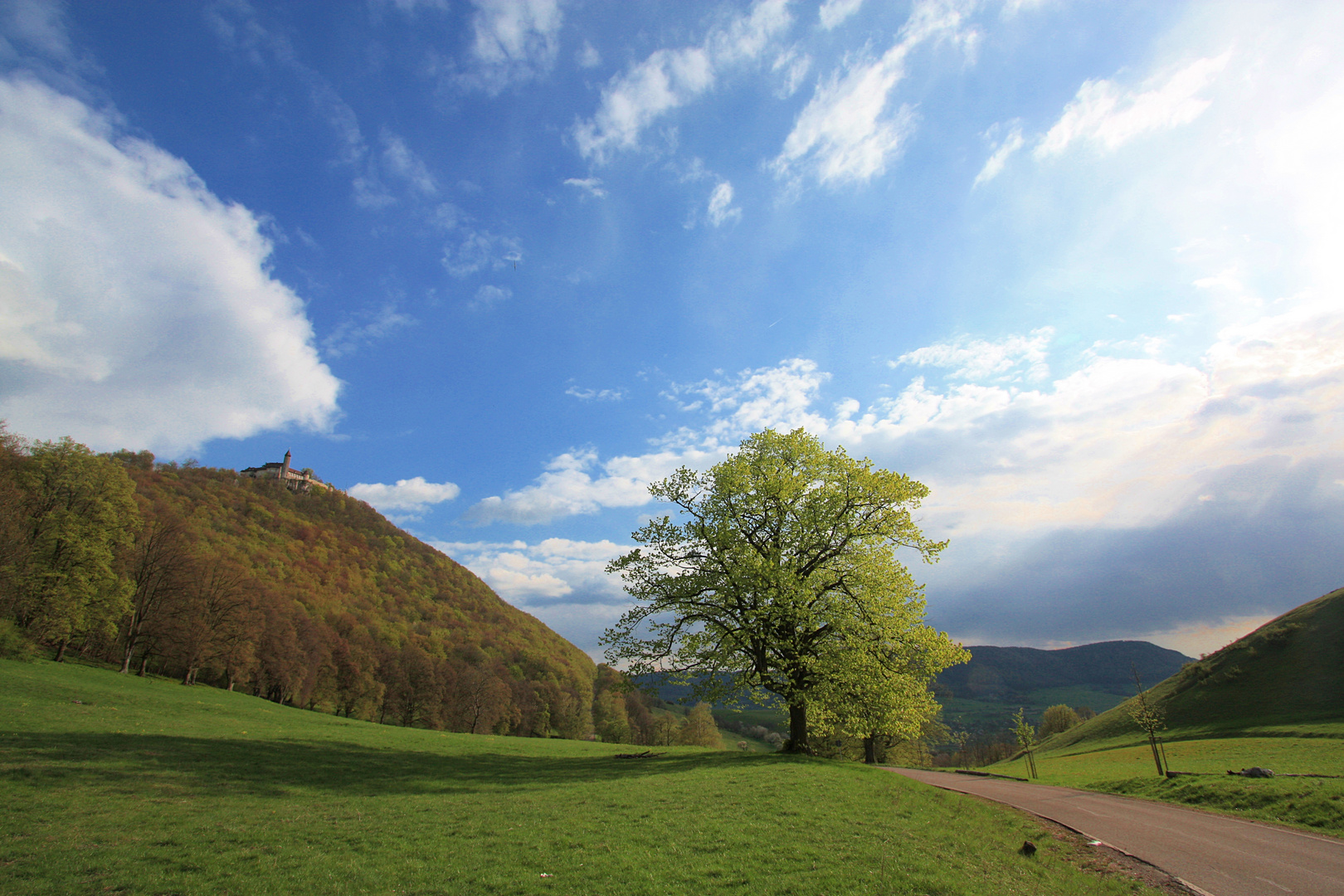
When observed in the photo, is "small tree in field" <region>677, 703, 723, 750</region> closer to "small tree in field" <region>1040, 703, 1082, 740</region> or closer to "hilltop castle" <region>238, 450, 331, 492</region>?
"small tree in field" <region>1040, 703, 1082, 740</region>

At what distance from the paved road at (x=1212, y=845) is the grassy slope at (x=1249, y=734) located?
7.98 feet

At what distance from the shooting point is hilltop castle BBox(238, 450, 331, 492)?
7032 inches

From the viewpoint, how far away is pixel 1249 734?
64438mm

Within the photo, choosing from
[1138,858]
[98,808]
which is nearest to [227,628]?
[98,808]

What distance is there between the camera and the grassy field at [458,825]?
9742 millimetres

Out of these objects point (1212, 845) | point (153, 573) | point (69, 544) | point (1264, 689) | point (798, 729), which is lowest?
point (1264, 689)

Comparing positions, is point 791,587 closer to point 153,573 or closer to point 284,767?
point 284,767

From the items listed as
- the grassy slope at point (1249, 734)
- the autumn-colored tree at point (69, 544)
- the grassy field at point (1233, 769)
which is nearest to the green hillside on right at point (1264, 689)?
the grassy slope at point (1249, 734)

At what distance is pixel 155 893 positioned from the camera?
8.58 m

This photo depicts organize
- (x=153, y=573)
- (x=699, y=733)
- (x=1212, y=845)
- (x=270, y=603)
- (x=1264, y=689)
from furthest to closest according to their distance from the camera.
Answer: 1. (x=699, y=733)
2. (x=270, y=603)
3. (x=1264, y=689)
4. (x=153, y=573)
5. (x=1212, y=845)

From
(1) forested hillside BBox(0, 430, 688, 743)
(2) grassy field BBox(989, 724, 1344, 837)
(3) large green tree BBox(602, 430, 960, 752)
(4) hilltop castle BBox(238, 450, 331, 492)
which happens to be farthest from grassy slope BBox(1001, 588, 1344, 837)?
(4) hilltop castle BBox(238, 450, 331, 492)

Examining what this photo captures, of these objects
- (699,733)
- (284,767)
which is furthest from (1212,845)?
(699,733)

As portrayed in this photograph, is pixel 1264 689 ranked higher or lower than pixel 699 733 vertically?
higher

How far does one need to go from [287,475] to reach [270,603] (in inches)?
5390
